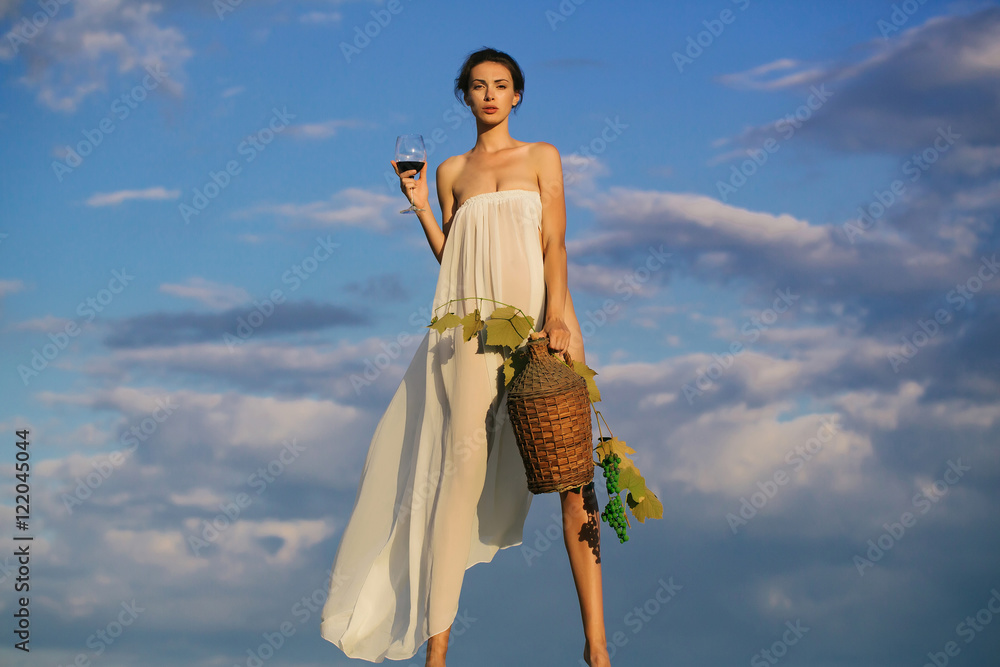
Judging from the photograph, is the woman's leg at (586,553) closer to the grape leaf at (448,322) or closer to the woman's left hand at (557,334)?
the woman's left hand at (557,334)

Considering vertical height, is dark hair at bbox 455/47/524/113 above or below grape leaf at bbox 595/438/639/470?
above

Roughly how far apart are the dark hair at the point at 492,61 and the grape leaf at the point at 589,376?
52.8 inches

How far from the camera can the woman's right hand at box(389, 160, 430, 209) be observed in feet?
17.1

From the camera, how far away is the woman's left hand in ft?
15.3

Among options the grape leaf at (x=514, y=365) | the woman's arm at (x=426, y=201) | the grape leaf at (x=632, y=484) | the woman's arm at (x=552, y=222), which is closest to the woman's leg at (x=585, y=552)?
the grape leaf at (x=632, y=484)

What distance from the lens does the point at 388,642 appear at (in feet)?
16.5

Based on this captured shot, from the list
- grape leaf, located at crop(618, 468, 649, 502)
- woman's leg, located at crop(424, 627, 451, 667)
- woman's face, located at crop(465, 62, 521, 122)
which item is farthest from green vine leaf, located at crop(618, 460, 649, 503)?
woman's face, located at crop(465, 62, 521, 122)

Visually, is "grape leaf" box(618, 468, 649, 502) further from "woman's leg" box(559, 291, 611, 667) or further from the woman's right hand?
the woman's right hand

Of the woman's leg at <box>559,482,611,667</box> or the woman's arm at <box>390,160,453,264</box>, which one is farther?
the woman's arm at <box>390,160,453,264</box>

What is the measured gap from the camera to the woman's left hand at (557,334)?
4.66 meters

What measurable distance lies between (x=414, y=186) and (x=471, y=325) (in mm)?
840

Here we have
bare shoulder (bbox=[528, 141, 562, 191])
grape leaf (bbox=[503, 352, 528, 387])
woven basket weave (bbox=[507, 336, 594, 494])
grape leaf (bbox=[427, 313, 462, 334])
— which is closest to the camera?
woven basket weave (bbox=[507, 336, 594, 494])

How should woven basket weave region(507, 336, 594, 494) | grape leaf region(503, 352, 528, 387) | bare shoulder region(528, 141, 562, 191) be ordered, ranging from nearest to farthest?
woven basket weave region(507, 336, 594, 494) < grape leaf region(503, 352, 528, 387) < bare shoulder region(528, 141, 562, 191)

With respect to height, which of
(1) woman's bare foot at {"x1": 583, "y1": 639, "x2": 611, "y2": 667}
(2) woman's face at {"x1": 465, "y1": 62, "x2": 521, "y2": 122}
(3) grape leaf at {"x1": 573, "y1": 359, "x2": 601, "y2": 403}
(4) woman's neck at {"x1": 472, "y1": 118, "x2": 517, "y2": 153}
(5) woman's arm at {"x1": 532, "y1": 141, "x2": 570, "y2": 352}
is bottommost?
(1) woman's bare foot at {"x1": 583, "y1": 639, "x2": 611, "y2": 667}
